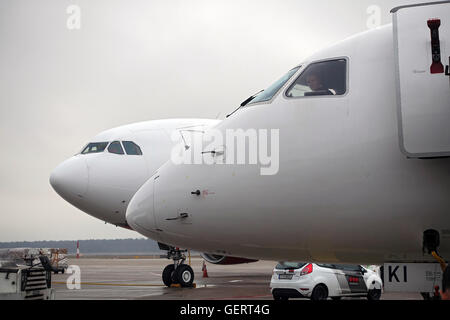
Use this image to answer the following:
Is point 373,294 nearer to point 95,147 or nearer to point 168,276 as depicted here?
point 168,276

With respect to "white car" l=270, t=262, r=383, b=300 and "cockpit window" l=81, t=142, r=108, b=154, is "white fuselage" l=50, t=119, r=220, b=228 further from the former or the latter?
"white car" l=270, t=262, r=383, b=300

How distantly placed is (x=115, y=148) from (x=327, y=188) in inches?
547

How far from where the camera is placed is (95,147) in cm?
1959

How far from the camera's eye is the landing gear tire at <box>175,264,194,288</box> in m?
20.2

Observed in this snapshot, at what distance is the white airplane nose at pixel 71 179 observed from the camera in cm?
1839

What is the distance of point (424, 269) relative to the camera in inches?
244

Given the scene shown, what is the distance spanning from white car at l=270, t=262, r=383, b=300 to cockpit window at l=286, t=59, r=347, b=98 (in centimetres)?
916

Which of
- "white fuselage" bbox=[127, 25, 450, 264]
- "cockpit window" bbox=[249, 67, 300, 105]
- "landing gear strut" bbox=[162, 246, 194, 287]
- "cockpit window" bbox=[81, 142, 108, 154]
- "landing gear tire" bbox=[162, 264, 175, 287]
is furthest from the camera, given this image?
"landing gear tire" bbox=[162, 264, 175, 287]

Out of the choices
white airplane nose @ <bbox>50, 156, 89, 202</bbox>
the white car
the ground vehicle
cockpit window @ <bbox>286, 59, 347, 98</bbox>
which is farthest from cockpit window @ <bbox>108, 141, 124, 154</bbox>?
cockpit window @ <bbox>286, 59, 347, 98</bbox>

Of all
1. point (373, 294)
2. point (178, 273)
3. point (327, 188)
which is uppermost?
point (327, 188)

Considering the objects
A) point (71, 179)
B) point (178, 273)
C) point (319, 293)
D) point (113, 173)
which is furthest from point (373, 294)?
point (71, 179)
